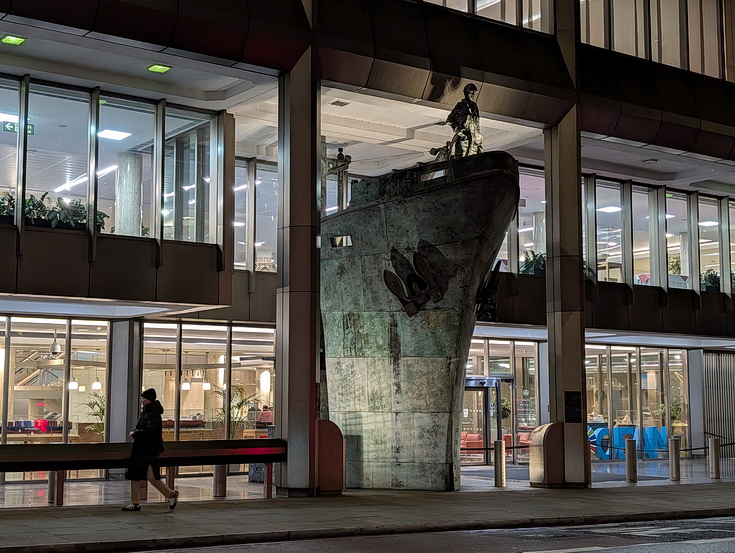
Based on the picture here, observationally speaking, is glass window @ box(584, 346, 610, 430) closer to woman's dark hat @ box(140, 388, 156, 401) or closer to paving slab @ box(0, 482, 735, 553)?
paving slab @ box(0, 482, 735, 553)

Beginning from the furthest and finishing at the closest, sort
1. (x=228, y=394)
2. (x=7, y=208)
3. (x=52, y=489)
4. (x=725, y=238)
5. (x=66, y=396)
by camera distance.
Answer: (x=725, y=238) → (x=228, y=394) → (x=66, y=396) → (x=7, y=208) → (x=52, y=489)

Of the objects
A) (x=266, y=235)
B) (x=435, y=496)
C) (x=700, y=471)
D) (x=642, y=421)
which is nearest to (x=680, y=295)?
(x=642, y=421)

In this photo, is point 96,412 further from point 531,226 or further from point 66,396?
point 531,226

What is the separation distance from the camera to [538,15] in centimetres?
2277

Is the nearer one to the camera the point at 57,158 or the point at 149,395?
the point at 149,395

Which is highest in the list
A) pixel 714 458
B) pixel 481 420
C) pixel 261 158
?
pixel 261 158

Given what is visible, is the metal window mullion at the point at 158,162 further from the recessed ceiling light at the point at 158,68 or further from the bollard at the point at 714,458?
the bollard at the point at 714,458

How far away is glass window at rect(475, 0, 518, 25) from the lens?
72.0 ft

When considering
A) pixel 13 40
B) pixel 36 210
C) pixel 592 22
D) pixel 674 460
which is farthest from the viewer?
pixel 592 22

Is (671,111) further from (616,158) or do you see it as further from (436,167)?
(436,167)

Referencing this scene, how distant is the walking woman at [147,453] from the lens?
560 inches

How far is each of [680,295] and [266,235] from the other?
15.2m

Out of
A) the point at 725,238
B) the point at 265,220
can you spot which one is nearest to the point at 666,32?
the point at 725,238

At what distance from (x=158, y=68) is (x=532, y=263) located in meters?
14.0
